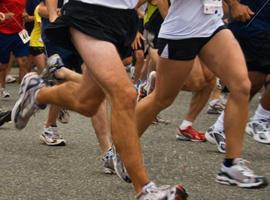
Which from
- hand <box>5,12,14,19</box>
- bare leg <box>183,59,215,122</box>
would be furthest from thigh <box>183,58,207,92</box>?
hand <box>5,12,14,19</box>

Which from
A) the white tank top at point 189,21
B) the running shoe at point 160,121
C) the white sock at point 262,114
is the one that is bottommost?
the running shoe at point 160,121

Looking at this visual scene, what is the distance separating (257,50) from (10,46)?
4598mm

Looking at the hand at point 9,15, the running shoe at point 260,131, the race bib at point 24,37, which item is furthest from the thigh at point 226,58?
the hand at point 9,15

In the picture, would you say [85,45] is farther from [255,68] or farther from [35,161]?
[255,68]

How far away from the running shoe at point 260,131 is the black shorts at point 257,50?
0.62 m

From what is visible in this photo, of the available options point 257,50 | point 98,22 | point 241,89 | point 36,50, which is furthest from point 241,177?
point 36,50

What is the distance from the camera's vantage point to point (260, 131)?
6336 mm

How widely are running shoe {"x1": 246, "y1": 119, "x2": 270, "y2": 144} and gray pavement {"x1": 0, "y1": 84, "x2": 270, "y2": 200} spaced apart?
0.20 ft

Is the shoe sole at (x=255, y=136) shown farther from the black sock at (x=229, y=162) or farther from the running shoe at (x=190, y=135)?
the black sock at (x=229, y=162)

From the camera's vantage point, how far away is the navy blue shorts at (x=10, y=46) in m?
9.49

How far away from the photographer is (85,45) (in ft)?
12.6

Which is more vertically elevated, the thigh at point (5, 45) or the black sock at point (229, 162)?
the black sock at point (229, 162)

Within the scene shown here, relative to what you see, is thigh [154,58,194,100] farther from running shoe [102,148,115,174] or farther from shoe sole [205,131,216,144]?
shoe sole [205,131,216,144]

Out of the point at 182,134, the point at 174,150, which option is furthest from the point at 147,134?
the point at 174,150
